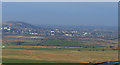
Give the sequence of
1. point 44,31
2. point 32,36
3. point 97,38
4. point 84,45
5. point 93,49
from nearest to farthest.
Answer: point 93,49
point 84,45
point 97,38
point 32,36
point 44,31

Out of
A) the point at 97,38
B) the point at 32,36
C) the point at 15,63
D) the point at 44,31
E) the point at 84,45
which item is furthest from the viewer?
the point at 44,31

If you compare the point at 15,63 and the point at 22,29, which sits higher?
the point at 22,29

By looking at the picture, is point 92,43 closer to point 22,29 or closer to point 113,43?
point 113,43

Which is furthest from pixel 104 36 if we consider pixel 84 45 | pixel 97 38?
pixel 84 45

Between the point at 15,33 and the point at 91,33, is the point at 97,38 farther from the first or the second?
the point at 15,33

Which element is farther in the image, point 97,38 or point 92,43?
point 97,38

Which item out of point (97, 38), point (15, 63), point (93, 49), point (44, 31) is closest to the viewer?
point (15, 63)

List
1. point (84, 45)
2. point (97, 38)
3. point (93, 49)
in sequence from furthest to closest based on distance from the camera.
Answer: point (97, 38)
point (84, 45)
point (93, 49)

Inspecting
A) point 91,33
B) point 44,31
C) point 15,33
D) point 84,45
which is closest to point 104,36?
point 91,33
